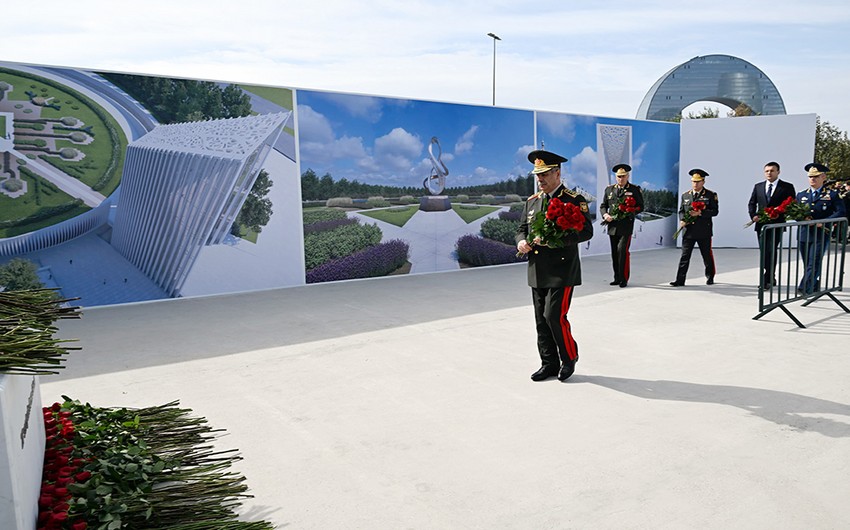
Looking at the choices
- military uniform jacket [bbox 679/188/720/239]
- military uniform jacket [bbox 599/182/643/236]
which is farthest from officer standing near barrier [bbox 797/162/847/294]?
military uniform jacket [bbox 599/182/643/236]

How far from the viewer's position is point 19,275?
792 cm

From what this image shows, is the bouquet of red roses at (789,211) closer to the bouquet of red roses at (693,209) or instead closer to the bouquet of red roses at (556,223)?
the bouquet of red roses at (693,209)

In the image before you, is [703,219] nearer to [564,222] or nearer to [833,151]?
[564,222]

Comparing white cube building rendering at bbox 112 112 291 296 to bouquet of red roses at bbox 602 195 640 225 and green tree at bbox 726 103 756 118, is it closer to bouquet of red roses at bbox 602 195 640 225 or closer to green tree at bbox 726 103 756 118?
bouquet of red roses at bbox 602 195 640 225

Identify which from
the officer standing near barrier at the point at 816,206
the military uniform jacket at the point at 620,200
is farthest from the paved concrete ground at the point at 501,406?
the military uniform jacket at the point at 620,200

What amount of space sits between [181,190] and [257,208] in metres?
1.14

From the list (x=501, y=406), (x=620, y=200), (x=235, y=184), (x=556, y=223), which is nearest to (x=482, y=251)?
(x=620, y=200)

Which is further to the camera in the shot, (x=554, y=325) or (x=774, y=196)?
(x=774, y=196)

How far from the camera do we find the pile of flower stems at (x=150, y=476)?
2637mm

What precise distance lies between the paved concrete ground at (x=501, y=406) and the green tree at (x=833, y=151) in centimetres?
2163

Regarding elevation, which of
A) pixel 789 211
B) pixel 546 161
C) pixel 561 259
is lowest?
pixel 561 259

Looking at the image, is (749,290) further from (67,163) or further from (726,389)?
(67,163)

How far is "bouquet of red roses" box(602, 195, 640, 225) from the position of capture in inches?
385

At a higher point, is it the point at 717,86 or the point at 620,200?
the point at 717,86
